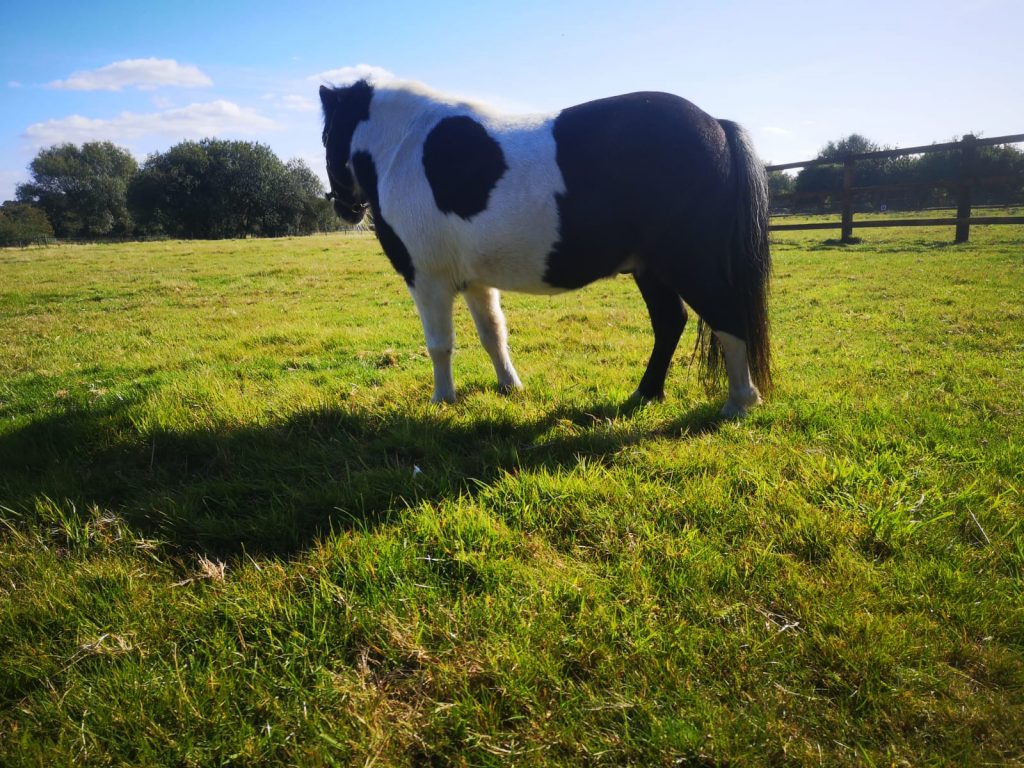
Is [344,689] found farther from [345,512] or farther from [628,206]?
[628,206]

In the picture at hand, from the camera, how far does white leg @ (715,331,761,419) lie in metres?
3.60

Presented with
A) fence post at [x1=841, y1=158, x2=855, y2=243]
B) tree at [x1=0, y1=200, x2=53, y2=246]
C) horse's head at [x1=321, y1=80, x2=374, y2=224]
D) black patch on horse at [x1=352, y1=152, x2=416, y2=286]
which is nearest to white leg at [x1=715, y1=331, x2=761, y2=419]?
black patch on horse at [x1=352, y1=152, x2=416, y2=286]

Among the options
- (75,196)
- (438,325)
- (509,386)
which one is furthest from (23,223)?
(509,386)

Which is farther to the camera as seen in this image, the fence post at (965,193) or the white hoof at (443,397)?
the fence post at (965,193)

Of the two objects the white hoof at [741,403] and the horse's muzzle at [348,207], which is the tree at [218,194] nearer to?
the horse's muzzle at [348,207]

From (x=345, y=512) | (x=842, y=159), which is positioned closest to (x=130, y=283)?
(x=345, y=512)

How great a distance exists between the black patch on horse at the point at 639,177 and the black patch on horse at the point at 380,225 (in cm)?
124

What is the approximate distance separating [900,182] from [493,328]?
40.8 meters

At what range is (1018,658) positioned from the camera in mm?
1639

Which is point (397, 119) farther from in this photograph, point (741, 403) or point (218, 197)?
point (218, 197)

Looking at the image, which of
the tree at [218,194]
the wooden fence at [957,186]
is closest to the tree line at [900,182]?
the wooden fence at [957,186]

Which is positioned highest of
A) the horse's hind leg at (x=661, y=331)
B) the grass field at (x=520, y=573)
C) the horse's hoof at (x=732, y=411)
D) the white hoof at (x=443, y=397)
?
the horse's hind leg at (x=661, y=331)

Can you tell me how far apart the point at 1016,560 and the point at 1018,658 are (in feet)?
1.97

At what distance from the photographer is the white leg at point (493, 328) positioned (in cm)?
450
